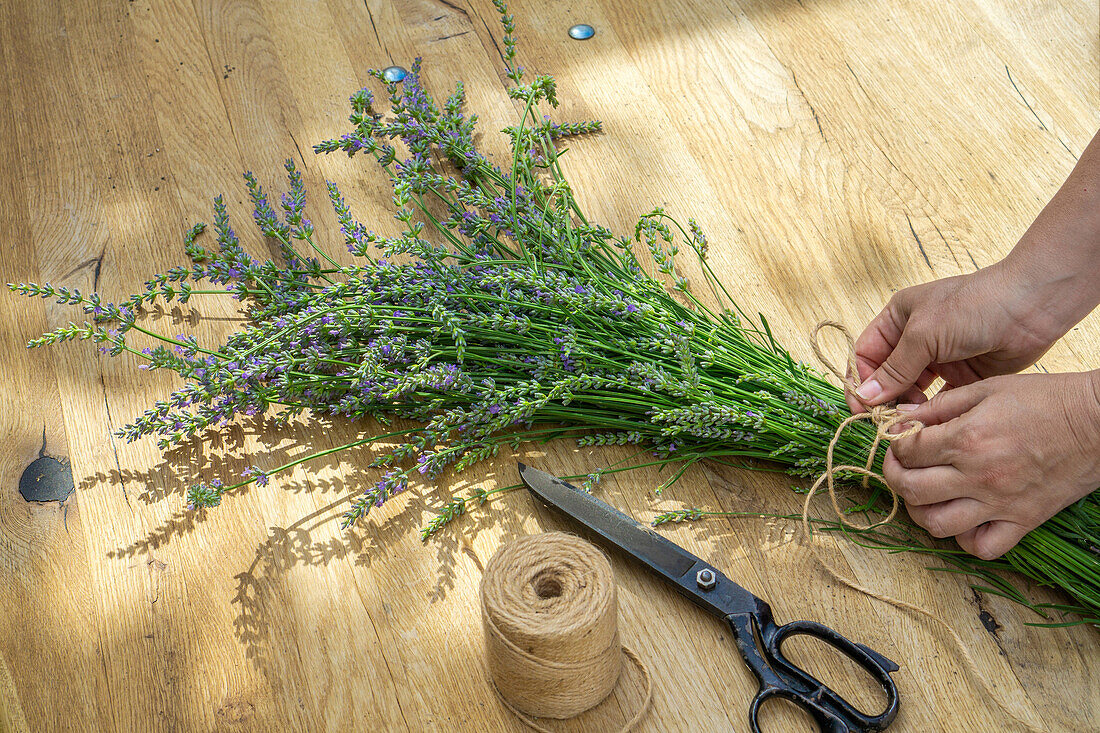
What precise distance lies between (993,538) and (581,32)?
127 centimetres

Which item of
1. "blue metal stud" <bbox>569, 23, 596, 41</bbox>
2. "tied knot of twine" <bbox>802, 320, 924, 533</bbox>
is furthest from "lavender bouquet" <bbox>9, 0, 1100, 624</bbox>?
"blue metal stud" <bbox>569, 23, 596, 41</bbox>

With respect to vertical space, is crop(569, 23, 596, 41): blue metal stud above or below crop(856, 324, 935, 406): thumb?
above

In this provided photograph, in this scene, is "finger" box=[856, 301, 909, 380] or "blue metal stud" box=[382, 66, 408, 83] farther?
"blue metal stud" box=[382, 66, 408, 83]

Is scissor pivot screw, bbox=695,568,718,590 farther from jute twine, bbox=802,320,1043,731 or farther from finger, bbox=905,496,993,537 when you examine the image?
finger, bbox=905,496,993,537

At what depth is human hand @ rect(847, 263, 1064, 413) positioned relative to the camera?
45.6 inches

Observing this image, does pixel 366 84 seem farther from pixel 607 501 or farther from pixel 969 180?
pixel 969 180

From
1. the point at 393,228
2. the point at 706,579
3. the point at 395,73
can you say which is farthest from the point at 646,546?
the point at 395,73

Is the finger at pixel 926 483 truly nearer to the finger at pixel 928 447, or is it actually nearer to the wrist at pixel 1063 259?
the finger at pixel 928 447

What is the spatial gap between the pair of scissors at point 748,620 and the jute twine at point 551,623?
0.13m

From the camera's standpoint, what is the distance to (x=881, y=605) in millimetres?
1152

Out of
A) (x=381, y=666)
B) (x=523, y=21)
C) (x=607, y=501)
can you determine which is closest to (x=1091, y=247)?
(x=607, y=501)

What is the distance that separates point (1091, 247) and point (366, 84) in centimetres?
130

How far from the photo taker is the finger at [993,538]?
1094 mm

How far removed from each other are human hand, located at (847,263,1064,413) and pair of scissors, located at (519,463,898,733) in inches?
13.1
